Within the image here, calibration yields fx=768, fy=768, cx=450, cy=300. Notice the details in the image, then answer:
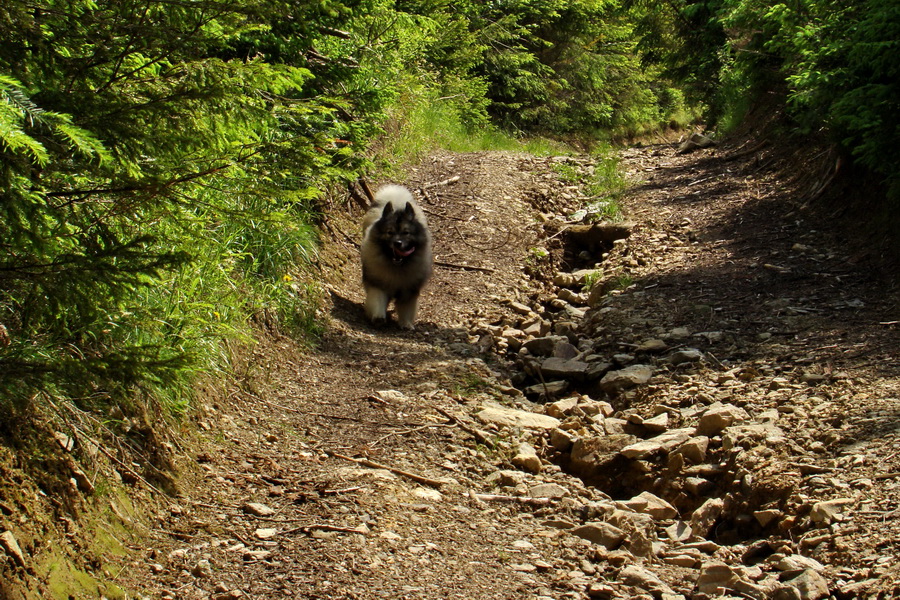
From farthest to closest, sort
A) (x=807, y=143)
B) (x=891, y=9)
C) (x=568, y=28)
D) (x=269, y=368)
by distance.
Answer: (x=568, y=28) < (x=807, y=143) < (x=891, y=9) < (x=269, y=368)

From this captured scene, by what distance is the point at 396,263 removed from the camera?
7.43 meters

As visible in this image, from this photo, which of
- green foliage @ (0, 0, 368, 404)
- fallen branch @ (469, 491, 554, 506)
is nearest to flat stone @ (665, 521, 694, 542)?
fallen branch @ (469, 491, 554, 506)

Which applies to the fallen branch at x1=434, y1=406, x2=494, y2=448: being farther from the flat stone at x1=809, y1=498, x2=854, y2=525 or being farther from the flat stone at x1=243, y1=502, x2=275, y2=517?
the flat stone at x1=809, y1=498, x2=854, y2=525

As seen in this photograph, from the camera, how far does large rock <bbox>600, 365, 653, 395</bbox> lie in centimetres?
577

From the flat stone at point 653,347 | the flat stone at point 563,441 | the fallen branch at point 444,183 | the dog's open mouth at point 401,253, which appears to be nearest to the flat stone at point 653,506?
the flat stone at point 563,441

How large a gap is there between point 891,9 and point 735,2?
548 cm

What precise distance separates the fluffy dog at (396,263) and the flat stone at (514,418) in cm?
227

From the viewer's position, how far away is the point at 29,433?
304 cm

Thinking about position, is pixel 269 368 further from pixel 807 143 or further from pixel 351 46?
pixel 807 143

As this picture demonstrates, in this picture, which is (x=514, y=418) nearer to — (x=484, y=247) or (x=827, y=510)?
(x=827, y=510)

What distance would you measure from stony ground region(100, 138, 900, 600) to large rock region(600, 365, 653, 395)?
0.02 metres

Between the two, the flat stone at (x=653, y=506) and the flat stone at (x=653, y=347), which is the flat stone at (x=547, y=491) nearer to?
the flat stone at (x=653, y=506)

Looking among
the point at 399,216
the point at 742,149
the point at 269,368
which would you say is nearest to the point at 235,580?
the point at 269,368

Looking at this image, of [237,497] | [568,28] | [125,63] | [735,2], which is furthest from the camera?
[568,28]
